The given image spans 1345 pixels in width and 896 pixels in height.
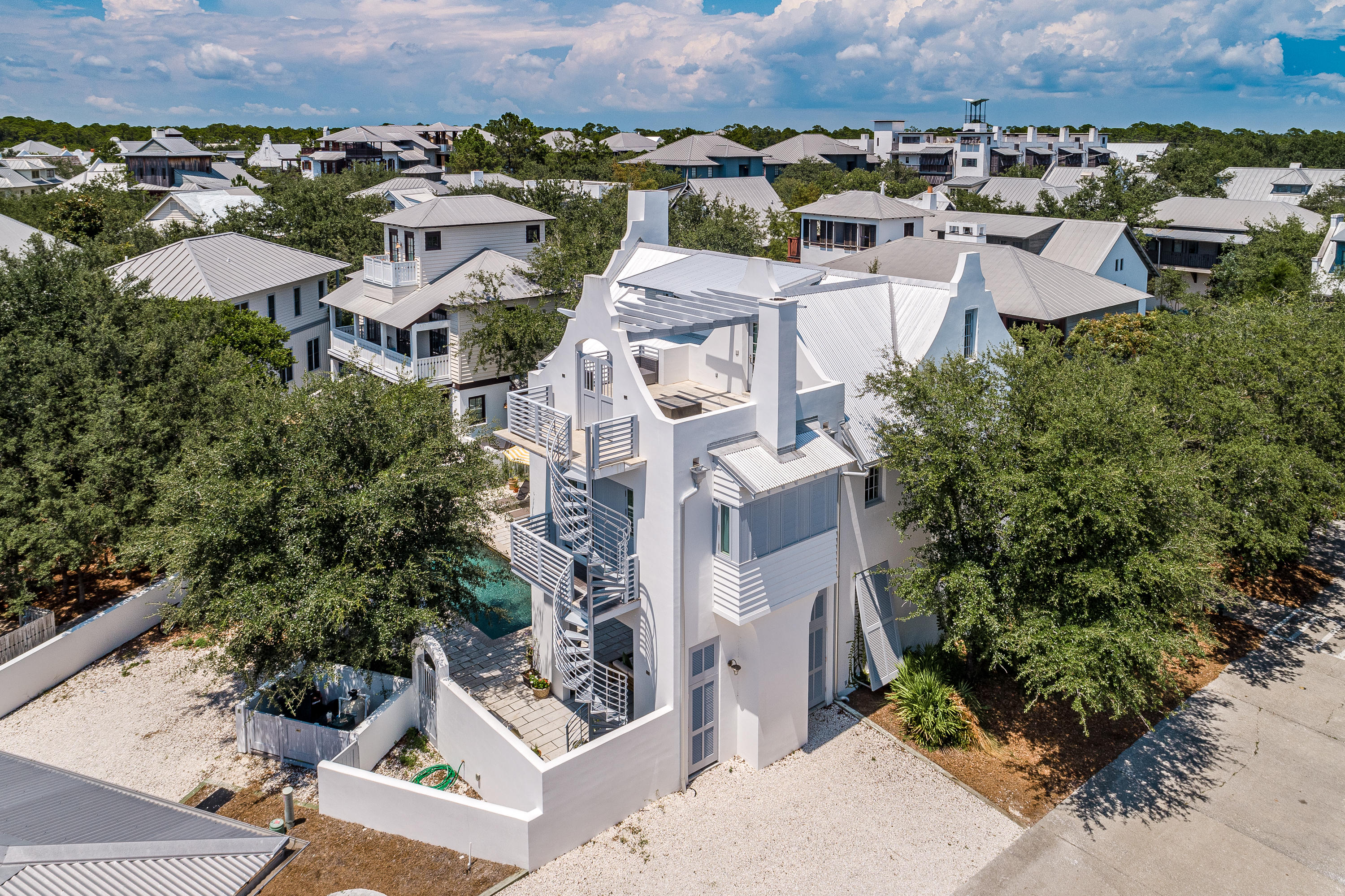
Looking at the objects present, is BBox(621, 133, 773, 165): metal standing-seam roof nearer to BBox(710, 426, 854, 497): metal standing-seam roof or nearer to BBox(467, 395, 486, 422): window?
BBox(467, 395, 486, 422): window

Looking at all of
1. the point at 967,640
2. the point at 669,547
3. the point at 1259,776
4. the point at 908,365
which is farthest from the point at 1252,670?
the point at 669,547

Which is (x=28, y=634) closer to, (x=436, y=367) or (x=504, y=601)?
(x=504, y=601)

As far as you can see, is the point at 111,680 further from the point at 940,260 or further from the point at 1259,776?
the point at 940,260

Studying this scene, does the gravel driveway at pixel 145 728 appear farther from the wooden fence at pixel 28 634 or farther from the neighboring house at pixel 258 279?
the neighboring house at pixel 258 279

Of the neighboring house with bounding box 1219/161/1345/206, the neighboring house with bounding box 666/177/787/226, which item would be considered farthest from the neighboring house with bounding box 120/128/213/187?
the neighboring house with bounding box 1219/161/1345/206

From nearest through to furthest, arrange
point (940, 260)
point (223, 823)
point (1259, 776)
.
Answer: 1. point (223, 823)
2. point (1259, 776)
3. point (940, 260)
